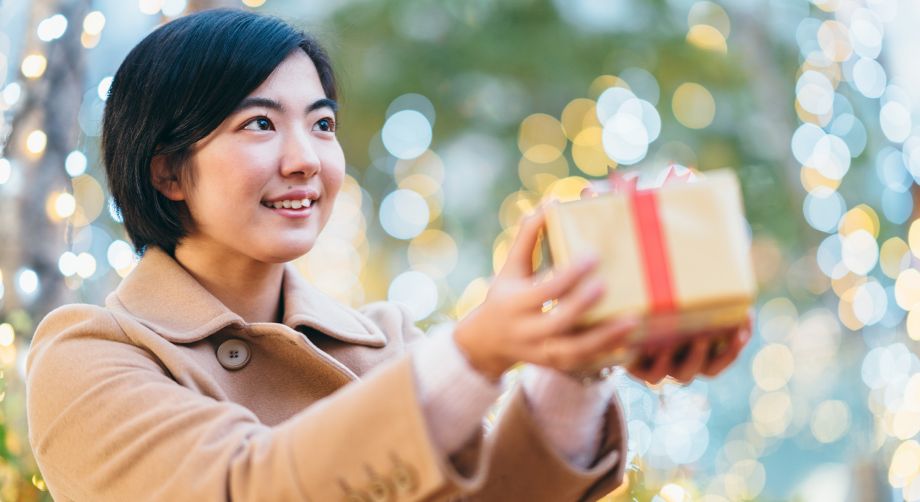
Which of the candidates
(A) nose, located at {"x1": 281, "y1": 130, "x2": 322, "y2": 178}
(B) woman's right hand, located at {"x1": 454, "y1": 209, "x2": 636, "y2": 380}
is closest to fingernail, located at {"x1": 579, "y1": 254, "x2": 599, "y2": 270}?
(B) woman's right hand, located at {"x1": 454, "y1": 209, "x2": 636, "y2": 380}

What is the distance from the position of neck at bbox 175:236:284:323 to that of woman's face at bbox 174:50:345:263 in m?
0.04

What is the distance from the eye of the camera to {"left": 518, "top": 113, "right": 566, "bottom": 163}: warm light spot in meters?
5.66

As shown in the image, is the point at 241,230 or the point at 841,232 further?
the point at 841,232

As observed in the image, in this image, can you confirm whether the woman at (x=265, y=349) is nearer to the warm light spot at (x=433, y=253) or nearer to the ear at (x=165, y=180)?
the ear at (x=165, y=180)

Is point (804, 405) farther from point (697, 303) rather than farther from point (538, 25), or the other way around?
point (697, 303)

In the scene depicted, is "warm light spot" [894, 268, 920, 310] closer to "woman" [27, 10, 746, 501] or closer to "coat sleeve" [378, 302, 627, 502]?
"woman" [27, 10, 746, 501]

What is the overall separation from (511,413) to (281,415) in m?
0.30

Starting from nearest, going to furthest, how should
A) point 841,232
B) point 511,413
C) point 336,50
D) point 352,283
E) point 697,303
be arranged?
1. point 697,303
2. point 511,413
3. point 336,50
4. point 841,232
5. point 352,283

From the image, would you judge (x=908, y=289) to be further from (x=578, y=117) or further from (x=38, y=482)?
(x=38, y=482)

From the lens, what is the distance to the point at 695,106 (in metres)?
5.46

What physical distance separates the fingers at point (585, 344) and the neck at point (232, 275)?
0.55 m

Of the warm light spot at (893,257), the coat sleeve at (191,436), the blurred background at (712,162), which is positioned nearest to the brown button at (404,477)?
the coat sleeve at (191,436)

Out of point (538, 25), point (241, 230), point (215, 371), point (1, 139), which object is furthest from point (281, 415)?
point (538, 25)

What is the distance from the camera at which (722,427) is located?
5129 millimetres
